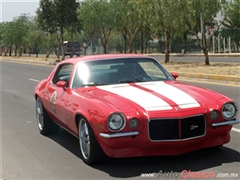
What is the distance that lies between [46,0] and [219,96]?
35712mm

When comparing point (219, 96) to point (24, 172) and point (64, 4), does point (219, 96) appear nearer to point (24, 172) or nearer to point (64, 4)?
point (24, 172)

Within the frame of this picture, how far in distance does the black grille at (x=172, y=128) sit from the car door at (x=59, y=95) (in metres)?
1.72

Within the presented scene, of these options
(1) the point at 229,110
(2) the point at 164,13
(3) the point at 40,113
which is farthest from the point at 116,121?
(2) the point at 164,13

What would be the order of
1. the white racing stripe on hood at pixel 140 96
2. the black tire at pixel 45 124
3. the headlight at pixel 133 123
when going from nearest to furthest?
the headlight at pixel 133 123 < the white racing stripe on hood at pixel 140 96 < the black tire at pixel 45 124

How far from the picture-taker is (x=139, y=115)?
470 cm

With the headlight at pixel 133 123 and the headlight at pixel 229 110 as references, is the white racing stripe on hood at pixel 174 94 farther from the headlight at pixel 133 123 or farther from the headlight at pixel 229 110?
the headlight at pixel 133 123

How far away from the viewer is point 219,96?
5.32m

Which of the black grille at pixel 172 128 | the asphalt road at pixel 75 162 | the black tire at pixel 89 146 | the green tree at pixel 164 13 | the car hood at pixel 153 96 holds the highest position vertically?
the green tree at pixel 164 13

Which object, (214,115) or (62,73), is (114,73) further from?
(214,115)

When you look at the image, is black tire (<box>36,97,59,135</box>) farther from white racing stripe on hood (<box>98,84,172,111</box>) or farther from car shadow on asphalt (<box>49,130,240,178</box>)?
car shadow on asphalt (<box>49,130,240,178</box>)

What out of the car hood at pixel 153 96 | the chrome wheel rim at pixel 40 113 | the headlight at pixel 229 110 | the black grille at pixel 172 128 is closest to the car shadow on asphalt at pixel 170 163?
the black grille at pixel 172 128

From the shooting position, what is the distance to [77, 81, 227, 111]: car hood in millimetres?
4887

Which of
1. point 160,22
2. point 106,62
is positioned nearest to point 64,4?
point 160,22

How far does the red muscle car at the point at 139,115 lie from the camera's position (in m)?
4.72
